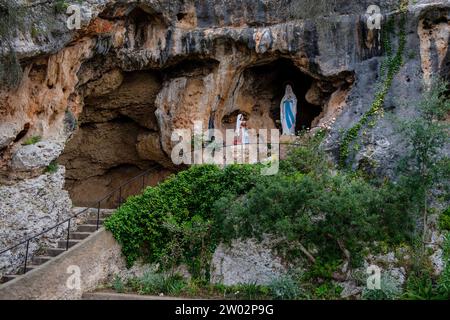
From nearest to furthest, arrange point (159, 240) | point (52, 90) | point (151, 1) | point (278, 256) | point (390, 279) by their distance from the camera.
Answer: point (390, 279), point (278, 256), point (159, 240), point (52, 90), point (151, 1)

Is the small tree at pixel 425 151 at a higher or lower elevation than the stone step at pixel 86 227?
higher

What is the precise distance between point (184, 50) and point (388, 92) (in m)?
7.10

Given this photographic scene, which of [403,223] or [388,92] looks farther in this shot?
[388,92]

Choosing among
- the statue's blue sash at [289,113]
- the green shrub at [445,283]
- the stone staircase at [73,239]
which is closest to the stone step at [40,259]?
the stone staircase at [73,239]

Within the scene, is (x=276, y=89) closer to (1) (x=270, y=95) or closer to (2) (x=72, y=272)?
(1) (x=270, y=95)

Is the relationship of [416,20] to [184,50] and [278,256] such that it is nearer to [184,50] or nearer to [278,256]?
[184,50]

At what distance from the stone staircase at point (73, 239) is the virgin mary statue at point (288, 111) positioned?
744 cm

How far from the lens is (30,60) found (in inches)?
562

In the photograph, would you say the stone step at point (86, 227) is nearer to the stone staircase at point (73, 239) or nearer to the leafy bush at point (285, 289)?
the stone staircase at point (73, 239)

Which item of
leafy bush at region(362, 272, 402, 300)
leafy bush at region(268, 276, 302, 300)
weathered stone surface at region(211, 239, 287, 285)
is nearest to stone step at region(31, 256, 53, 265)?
weathered stone surface at region(211, 239, 287, 285)

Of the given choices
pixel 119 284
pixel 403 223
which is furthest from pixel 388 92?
pixel 119 284

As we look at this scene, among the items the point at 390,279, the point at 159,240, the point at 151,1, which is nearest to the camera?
the point at 390,279

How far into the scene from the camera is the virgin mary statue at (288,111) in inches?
750

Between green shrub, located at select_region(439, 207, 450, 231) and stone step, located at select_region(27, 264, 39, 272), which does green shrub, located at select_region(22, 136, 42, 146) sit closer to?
stone step, located at select_region(27, 264, 39, 272)
